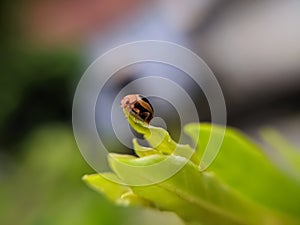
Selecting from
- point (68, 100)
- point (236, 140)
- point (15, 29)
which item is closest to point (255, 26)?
point (68, 100)

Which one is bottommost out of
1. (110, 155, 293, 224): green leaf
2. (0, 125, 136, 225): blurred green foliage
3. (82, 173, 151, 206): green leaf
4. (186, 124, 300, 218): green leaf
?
(0, 125, 136, 225): blurred green foliage

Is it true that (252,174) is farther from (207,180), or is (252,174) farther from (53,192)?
(53,192)

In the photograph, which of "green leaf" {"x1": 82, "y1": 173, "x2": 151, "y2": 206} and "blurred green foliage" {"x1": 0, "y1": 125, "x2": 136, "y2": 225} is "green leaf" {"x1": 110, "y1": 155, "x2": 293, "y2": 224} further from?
"blurred green foliage" {"x1": 0, "y1": 125, "x2": 136, "y2": 225}

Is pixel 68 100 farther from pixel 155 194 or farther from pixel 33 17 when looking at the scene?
pixel 155 194

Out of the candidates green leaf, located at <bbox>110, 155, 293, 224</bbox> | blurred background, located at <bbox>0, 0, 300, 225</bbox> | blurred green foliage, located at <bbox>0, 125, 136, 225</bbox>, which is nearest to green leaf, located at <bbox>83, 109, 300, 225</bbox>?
green leaf, located at <bbox>110, 155, 293, 224</bbox>

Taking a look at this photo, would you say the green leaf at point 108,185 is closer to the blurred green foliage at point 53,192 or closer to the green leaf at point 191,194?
the green leaf at point 191,194

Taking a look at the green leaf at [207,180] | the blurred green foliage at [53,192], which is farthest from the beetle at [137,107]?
the blurred green foliage at [53,192]

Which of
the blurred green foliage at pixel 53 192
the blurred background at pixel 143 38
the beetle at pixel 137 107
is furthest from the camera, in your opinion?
the blurred background at pixel 143 38
